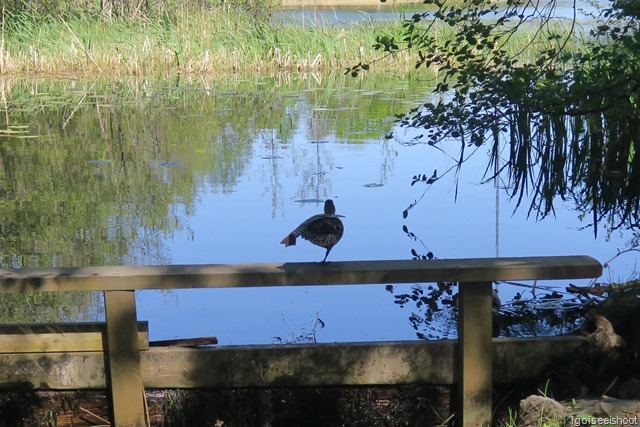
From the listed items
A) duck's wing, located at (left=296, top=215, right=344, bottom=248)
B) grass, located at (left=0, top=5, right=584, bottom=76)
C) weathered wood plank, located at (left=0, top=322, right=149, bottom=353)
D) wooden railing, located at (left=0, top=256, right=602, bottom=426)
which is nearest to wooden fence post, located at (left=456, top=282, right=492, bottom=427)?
wooden railing, located at (left=0, top=256, right=602, bottom=426)

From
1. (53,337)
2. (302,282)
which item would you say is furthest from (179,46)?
(302,282)

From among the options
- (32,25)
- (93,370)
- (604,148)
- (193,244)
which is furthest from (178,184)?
(32,25)

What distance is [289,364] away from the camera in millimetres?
3793

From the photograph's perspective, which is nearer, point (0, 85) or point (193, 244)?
point (193, 244)

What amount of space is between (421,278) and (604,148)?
427 cm

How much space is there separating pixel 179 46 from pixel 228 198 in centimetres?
976

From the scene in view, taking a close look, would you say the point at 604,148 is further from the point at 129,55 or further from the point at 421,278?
the point at 129,55

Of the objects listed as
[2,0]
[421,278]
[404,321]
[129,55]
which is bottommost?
[404,321]

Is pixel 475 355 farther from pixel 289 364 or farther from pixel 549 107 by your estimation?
pixel 549 107

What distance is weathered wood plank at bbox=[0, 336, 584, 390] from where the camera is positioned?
12.3ft

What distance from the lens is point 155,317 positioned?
18.4 ft

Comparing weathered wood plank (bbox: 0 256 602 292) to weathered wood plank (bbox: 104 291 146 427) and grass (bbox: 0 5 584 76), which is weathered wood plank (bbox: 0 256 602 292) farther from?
grass (bbox: 0 5 584 76)

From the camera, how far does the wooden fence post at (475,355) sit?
12.0ft

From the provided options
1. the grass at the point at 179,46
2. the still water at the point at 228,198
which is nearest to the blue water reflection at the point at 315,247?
the still water at the point at 228,198
